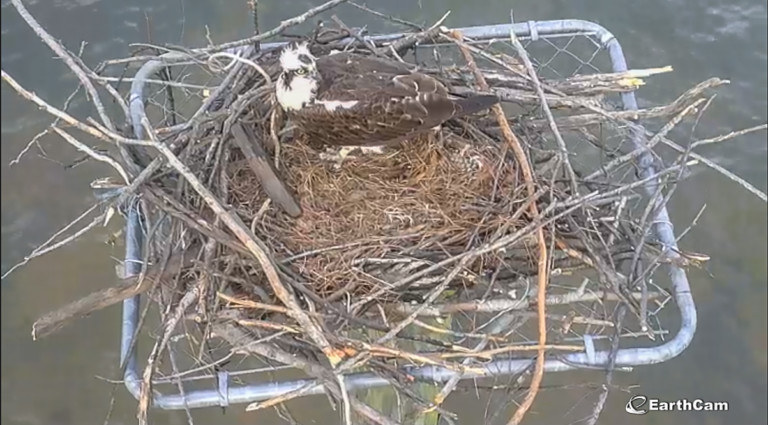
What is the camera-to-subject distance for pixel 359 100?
5.87 feet

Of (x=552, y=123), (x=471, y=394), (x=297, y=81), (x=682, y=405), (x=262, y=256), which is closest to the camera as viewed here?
(x=262, y=256)

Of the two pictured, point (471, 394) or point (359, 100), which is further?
point (471, 394)

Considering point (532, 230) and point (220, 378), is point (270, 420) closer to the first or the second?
point (220, 378)

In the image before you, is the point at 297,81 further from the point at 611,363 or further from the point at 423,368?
the point at 611,363

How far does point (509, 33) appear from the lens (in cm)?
195

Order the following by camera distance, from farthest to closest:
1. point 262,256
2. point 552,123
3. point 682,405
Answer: point 682,405, point 552,123, point 262,256

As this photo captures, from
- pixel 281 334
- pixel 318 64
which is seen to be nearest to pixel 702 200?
pixel 318 64

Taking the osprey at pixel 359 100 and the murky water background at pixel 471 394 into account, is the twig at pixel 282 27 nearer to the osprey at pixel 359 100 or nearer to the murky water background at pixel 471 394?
the osprey at pixel 359 100

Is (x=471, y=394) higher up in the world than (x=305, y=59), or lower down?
lower down

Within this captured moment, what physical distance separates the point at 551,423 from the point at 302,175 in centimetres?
161

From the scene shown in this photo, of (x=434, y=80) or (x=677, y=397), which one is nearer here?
(x=434, y=80)

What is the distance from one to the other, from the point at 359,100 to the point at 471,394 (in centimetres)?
134

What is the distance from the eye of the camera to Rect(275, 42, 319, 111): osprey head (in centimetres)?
176

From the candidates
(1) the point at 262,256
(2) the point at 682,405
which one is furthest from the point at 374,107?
(2) the point at 682,405
